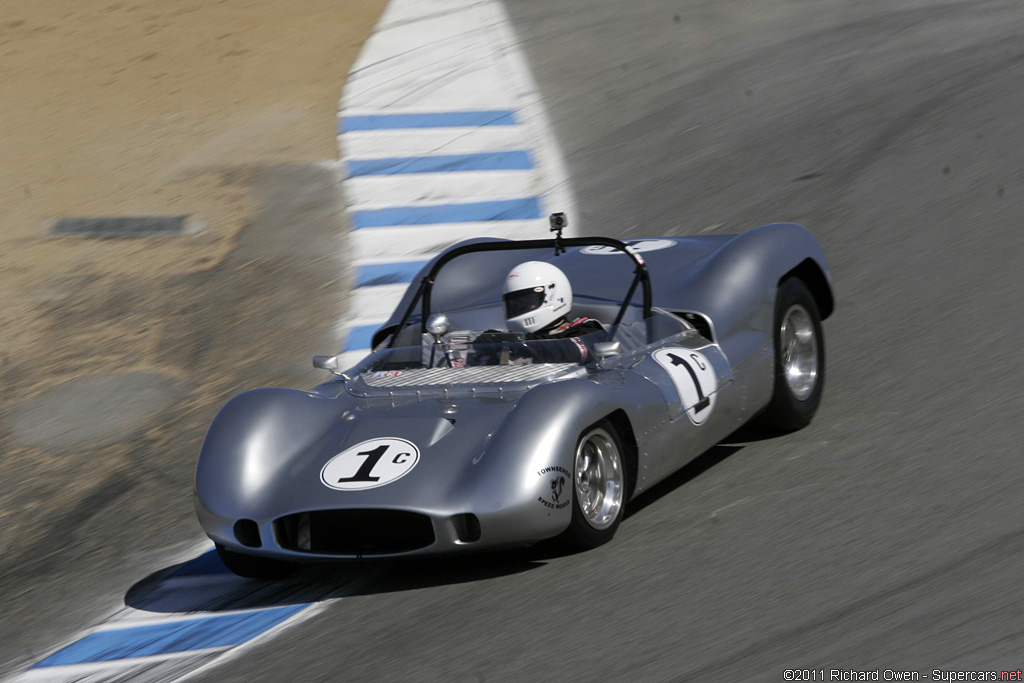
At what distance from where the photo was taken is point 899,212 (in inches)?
370

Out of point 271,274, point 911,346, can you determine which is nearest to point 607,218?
point 271,274

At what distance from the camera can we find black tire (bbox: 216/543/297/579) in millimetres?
5500

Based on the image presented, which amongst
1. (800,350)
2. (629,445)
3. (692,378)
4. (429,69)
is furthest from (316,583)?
(429,69)

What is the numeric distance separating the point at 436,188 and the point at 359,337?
249 cm

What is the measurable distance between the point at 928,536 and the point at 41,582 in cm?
387

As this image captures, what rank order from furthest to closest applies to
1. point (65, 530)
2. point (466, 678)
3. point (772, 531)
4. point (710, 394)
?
point (65, 530), point (710, 394), point (772, 531), point (466, 678)

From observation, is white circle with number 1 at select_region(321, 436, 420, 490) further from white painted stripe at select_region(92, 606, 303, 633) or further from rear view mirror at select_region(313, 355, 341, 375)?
rear view mirror at select_region(313, 355, 341, 375)

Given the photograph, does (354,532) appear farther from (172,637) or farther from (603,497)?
(603,497)

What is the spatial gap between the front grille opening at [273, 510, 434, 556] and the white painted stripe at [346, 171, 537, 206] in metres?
5.83

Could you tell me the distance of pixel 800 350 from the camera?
6.91m

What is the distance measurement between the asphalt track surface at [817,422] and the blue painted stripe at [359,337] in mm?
2160

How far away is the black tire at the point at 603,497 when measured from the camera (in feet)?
16.8

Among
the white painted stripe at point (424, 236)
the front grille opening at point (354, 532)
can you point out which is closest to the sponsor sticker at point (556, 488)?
the front grille opening at point (354, 532)

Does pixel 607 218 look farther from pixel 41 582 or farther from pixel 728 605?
pixel 728 605
